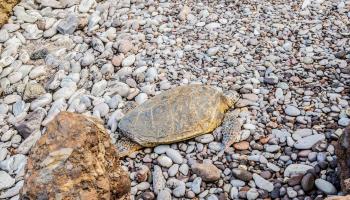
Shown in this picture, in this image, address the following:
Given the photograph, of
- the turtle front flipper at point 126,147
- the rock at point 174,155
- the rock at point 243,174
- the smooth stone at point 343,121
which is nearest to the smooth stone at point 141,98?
the turtle front flipper at point 126,147

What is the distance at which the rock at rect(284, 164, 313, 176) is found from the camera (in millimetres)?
3102

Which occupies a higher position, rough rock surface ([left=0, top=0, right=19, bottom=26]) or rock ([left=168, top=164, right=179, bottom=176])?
rough rock surface ([left=0, top=0, right=19, bottom=26])

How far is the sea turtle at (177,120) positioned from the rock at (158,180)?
0.25 meters

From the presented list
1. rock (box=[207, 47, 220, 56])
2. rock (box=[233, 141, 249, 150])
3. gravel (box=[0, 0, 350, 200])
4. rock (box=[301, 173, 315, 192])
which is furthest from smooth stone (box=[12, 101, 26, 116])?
rock (box=[301, 173, 315, 192])

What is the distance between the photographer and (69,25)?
5.23 m

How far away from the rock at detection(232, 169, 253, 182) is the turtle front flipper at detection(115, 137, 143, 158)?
2.83 feet

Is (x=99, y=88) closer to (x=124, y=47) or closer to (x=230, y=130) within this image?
(x=124, y=47)

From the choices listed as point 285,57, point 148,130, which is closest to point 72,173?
point 148,130

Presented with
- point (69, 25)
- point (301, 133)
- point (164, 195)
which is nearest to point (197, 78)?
point (301, 133)

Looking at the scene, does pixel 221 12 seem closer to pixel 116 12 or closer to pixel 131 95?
pixel 116 12

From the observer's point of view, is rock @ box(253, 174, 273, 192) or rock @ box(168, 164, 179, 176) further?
rock @ box(168, 164, 179, 176)

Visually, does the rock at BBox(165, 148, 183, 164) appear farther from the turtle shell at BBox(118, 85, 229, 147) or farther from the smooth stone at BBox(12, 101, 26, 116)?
the smooth stone at BBox(12, 101, 26, 116)

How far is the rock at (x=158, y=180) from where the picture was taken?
3230 mm

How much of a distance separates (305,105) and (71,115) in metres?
2.15
